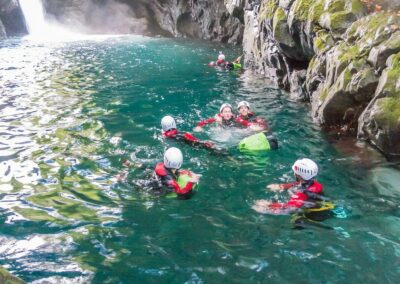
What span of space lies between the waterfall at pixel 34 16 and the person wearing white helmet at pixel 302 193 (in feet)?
161

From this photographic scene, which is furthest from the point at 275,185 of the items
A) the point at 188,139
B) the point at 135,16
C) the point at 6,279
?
the point at 135,16

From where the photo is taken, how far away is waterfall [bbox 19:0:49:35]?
2010 inches

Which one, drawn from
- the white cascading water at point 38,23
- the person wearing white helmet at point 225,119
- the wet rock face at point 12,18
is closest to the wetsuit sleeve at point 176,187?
the person wearing white helmet at point 225,119

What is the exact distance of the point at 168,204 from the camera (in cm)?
878

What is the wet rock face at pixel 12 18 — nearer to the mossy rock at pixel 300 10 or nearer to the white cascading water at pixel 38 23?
the white cascading water at pixel 38 23

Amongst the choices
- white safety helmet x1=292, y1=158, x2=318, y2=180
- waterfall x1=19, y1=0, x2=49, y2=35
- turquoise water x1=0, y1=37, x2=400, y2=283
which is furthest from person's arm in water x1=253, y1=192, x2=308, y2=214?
waterfall x1=19, y1=0, x2=49, y2=35

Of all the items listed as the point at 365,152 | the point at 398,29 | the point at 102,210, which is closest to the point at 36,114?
the point at 102,210

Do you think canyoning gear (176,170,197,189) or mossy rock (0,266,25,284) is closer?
mossy rock (0,266,25,284)

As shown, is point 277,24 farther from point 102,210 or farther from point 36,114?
point 102,210

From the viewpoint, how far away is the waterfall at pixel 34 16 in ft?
168

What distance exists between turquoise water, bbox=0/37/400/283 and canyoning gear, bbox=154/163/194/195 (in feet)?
0.85

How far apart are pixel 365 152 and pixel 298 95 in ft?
23.5

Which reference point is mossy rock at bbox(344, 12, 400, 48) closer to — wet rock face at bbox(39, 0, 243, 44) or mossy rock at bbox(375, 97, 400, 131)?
mossy rock at bbox(375, 97, 400, 131)

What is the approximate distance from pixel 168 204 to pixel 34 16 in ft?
168
